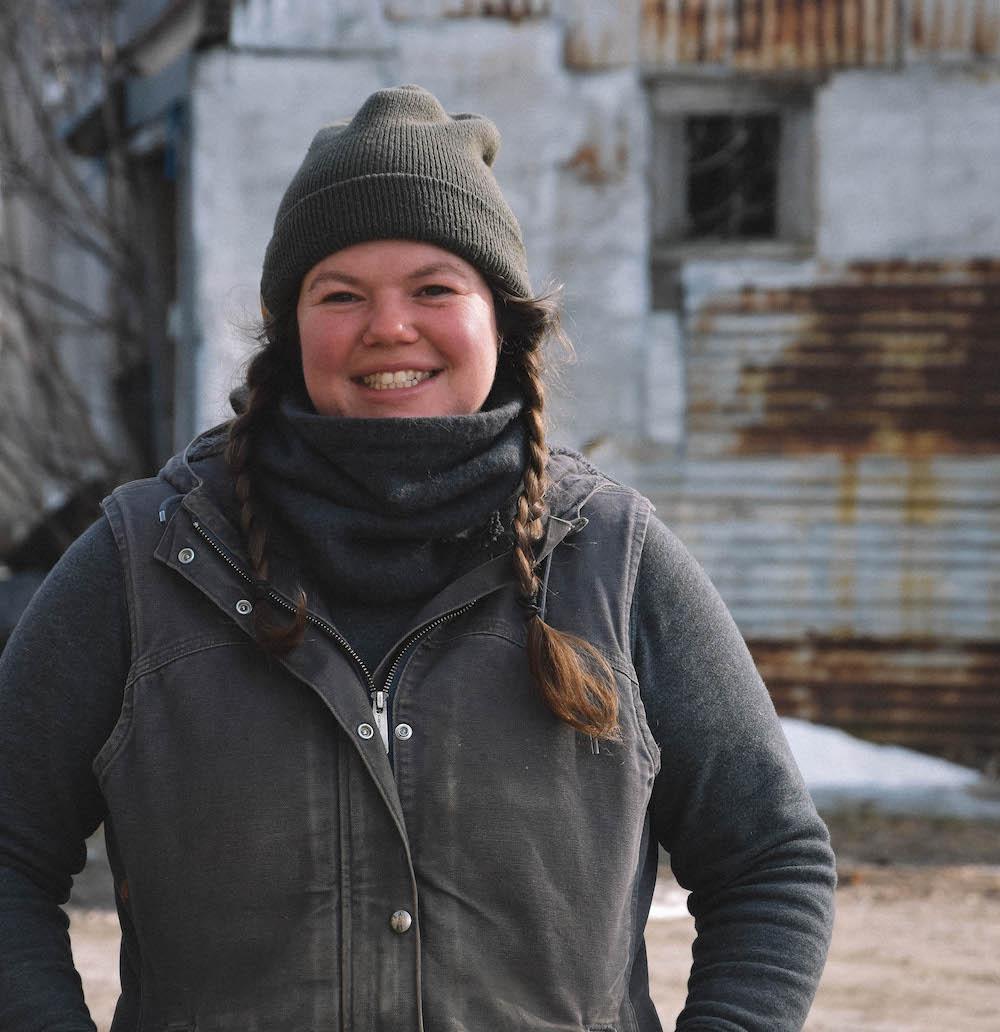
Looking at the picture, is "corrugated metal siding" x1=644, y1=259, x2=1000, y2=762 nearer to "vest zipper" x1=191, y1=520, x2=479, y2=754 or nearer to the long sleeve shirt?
the long sleeve shirt

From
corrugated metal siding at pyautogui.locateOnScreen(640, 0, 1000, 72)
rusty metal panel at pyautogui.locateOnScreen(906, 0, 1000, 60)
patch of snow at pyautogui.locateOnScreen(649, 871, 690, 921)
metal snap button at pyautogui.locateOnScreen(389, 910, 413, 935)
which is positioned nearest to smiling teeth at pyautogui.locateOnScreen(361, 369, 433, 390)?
metal snap button at pyautogui.locateOnScreen(389, 910, 413, 935)

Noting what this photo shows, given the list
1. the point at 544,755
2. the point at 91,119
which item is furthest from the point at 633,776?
the point at 91,119

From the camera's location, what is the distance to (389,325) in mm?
1936

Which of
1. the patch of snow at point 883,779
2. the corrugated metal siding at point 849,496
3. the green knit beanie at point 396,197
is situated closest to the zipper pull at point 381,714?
the green knit beanie at point 396,197

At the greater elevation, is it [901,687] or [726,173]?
[726,173]

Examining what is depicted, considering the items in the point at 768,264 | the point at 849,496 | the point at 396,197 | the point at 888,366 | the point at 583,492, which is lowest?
the point at 849,496

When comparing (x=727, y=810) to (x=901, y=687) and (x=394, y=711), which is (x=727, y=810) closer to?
(x=394, y=711)

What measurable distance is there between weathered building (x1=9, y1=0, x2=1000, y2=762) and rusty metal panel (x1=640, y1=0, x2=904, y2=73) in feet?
0.04

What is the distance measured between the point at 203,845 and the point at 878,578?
6668 millimetres

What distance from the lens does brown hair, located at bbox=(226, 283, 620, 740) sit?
1833mm

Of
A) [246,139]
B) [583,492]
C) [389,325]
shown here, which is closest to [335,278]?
[389,325]

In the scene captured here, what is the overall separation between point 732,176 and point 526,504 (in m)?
6.62

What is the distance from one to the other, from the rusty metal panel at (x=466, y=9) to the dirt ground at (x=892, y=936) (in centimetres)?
423

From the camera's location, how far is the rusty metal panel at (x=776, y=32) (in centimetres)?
790
